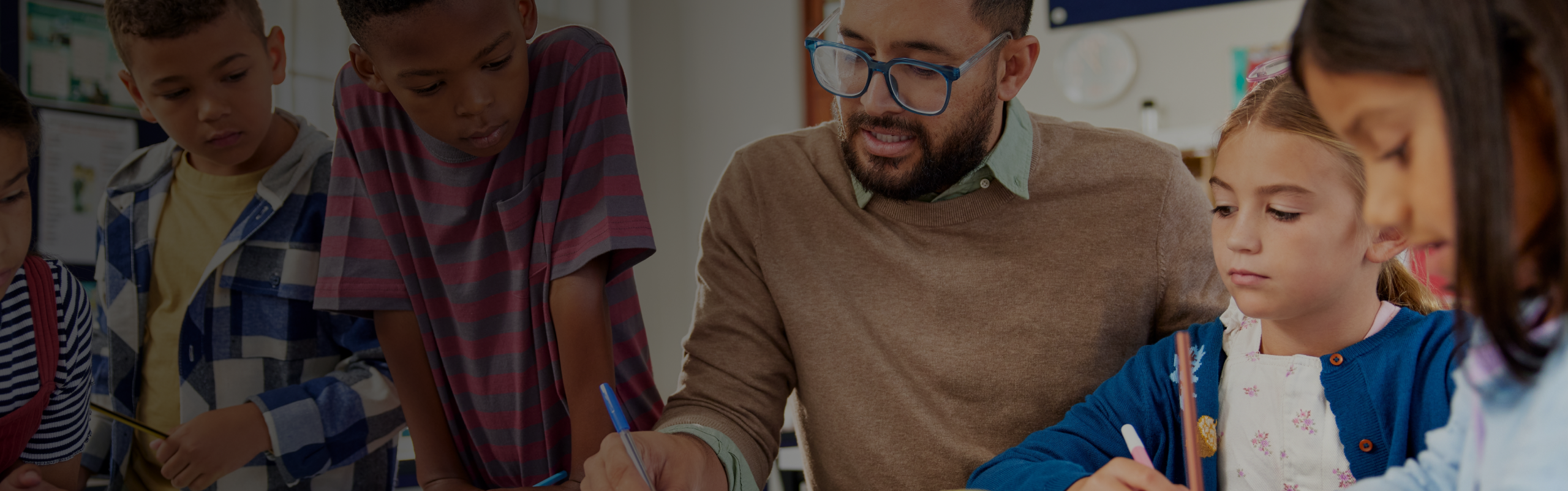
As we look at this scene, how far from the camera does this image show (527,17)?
962 mm

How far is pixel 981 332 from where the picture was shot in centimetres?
118

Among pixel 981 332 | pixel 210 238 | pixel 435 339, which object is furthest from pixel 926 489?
pixel 210 238

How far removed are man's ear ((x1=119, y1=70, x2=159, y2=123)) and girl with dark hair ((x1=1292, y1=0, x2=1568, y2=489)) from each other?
1.09 m

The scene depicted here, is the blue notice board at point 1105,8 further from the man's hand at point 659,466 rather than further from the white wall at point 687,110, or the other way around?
the man's hand at point 659,466

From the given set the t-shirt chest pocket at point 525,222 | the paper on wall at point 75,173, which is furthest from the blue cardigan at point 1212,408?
the paper on wall at point 75,173

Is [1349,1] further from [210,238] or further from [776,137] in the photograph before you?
[210,238]

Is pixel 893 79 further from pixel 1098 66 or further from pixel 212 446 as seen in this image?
pixel 1098 66

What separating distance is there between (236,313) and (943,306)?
83 cm

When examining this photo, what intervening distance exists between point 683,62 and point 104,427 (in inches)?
49.9

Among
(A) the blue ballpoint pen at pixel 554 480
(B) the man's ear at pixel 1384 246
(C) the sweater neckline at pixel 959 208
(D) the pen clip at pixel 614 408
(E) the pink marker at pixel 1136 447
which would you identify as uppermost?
(B) the man's ear at pixel 1384 246

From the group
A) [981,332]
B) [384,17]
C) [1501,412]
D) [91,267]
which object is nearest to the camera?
[1501,412]

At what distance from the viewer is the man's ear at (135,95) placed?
39.5 inches

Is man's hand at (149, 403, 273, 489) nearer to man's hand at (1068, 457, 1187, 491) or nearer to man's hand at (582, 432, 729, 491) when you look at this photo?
man's hand at (582, 432, 729, 491)

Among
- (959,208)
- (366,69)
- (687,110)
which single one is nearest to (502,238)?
(366,69)
